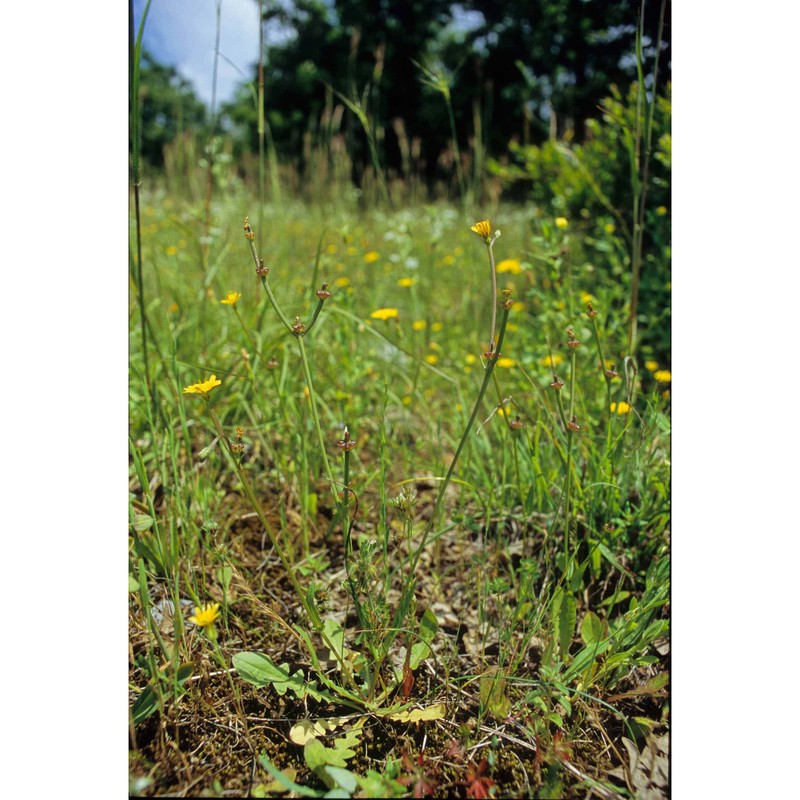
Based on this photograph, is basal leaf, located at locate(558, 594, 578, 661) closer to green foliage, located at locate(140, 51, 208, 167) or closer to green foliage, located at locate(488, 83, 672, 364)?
green foliage, located at locate(488, 83, 672, 364)

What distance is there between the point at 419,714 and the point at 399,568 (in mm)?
193

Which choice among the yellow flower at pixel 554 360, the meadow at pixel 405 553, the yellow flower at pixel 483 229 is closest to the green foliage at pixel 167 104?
the meadow at pixel 405 553

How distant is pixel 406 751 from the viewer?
2.41 feet

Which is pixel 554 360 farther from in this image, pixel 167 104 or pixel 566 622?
pixel 167 104

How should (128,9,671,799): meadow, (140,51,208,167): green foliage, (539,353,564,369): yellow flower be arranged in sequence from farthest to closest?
(539,353,564,369): yellow flower, (140,51,208,167): green foliage, (128,9,671,799): meadow

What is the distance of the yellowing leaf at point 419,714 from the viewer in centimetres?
76

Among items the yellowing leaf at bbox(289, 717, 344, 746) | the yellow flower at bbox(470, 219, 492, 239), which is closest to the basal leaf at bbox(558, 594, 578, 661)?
the yellowing leaf at bbox(289, 717, 344, 746)

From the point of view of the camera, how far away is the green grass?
2.45 feet

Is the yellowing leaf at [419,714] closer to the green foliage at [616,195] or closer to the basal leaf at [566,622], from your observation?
the basal leaf at [566,622]

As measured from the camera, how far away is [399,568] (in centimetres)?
86

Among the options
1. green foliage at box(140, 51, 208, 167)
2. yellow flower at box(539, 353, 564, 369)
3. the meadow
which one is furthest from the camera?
yellow flower at box(539, 353, 564, 369)
